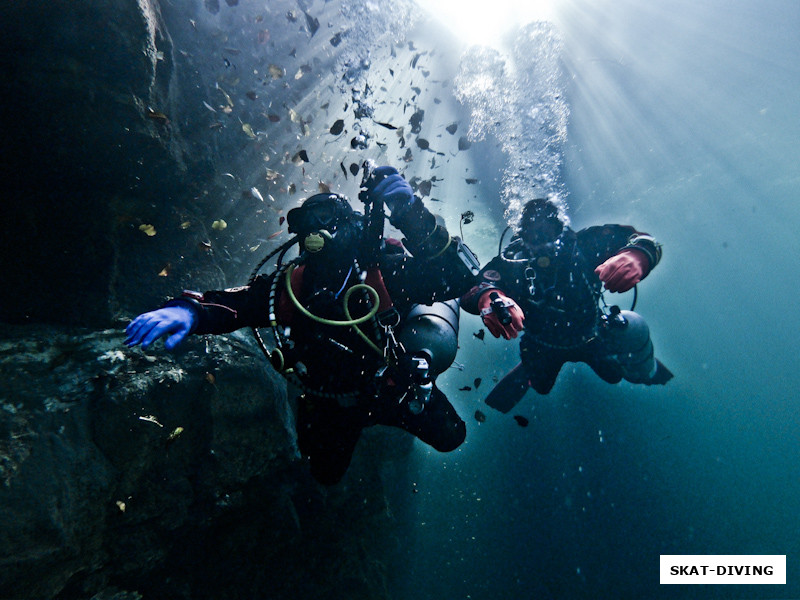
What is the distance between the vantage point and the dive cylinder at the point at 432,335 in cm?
254

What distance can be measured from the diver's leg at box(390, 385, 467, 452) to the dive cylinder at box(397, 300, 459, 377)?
71 centimetres

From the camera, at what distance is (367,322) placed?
273 centimetres

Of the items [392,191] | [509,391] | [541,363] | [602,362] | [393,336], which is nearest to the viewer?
[392,191]

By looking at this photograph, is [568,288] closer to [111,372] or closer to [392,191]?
[392,191]

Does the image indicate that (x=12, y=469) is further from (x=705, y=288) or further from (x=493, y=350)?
(x=705, y=288)

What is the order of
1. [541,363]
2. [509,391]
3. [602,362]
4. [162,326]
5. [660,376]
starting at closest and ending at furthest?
[162,326], [602,362], [660,376], [541,363], [509,391]

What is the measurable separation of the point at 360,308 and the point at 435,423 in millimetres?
1331

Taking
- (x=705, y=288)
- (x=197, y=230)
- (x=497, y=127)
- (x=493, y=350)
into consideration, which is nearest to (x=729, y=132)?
(x=497, y=127)

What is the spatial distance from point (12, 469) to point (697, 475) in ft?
208

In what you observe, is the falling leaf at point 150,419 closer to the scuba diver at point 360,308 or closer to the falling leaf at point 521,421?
the scuba diver at point 360,308

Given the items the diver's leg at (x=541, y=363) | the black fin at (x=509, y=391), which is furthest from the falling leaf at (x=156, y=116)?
the black fin at (x=509, y=391)

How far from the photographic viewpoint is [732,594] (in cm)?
1814

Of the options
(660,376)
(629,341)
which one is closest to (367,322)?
(629,341)

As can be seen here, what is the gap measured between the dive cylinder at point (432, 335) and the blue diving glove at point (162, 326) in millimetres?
1578
